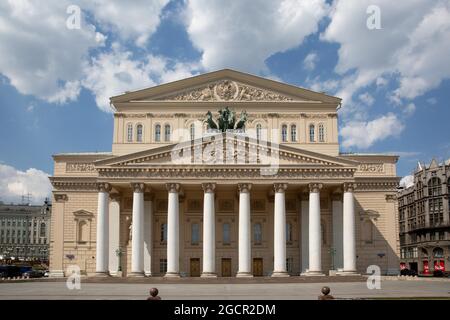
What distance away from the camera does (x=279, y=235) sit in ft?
174

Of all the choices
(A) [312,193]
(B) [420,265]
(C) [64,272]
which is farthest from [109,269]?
(B) [420,265]

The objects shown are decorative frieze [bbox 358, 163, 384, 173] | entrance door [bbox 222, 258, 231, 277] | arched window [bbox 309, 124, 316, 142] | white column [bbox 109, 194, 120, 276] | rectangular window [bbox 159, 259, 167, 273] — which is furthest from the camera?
arched window [bbox 309, 124, 316, 142]

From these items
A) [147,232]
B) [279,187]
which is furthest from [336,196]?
[147,232]

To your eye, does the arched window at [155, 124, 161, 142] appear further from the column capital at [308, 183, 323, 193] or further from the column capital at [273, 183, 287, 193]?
the column capital at [308, 183, 323, 193]

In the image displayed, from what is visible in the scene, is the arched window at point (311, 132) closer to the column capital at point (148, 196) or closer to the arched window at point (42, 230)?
the column capital at point (148, 196)

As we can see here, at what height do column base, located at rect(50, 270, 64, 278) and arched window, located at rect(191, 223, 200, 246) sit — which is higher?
arched window, located at rect(191, 223, 200, 246)

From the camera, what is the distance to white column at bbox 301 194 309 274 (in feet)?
187

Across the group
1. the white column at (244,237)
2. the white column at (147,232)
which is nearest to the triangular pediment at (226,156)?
the white column at (244,237)

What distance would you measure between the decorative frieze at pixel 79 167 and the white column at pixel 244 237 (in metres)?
19.1

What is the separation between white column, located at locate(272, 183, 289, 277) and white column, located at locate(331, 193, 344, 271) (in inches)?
293

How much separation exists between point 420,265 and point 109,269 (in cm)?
6189

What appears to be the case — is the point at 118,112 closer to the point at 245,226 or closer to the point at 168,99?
the point at 168,99

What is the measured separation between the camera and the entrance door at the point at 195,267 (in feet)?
195


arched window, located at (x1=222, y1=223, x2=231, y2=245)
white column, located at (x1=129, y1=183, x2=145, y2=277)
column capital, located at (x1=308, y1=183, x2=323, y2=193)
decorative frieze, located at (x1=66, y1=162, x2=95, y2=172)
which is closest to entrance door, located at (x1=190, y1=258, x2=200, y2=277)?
arched window, located at (x1=222, y1=223, x2=231, y2=245)
